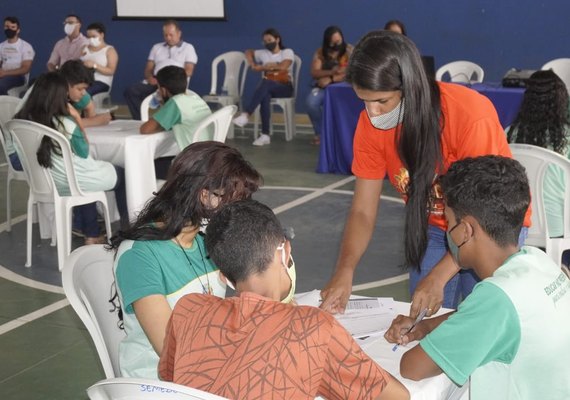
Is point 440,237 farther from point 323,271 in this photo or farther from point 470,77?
point 470,77

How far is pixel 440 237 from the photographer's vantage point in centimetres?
253

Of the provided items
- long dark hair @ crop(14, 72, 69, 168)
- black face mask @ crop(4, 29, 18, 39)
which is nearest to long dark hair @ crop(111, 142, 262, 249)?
long dark hair @ crop(14, 72, 69, 168)

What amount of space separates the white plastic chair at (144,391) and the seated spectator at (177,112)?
150 inches

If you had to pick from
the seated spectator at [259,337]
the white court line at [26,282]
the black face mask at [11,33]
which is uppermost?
the seated spectator at [259,337]

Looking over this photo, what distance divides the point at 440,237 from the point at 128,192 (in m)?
3.17

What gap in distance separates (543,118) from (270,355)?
2862 millimetres

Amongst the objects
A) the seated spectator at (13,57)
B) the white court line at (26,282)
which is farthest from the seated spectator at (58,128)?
the seated spectator at (13,57)

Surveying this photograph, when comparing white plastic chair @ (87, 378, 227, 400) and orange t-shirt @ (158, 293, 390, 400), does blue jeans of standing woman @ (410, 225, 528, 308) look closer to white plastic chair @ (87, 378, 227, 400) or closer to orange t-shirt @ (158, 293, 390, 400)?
orange t-shirt @ (158, 293, 390, 400)

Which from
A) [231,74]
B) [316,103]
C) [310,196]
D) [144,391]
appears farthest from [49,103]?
[231,74]

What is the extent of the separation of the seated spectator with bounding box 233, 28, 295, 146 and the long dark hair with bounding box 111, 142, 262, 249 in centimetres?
692


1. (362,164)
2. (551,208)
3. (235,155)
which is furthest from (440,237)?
(551,208)

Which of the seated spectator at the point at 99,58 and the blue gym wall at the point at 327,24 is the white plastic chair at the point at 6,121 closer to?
the seated spectator at the point at 99,58

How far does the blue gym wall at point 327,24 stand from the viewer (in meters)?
9.11

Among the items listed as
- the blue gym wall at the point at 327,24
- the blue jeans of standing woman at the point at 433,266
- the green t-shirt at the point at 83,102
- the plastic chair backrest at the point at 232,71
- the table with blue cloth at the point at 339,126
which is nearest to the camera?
the blue jeans of standing woman at the point at 433,266
